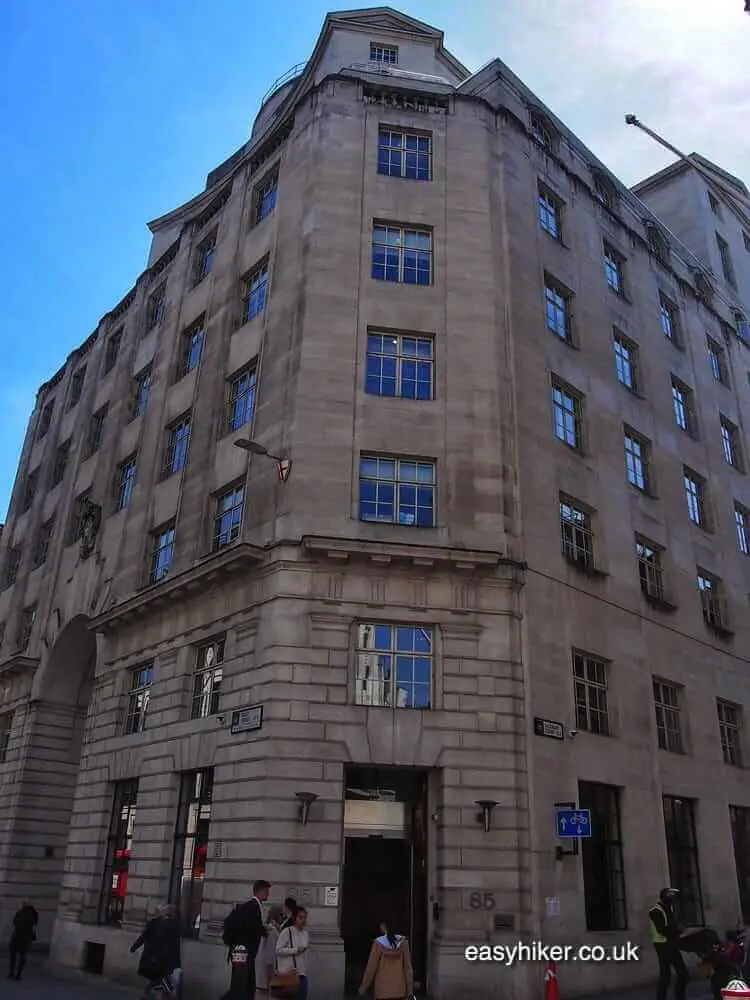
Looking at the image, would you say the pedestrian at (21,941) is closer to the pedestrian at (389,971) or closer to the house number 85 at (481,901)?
the house number 85 at (481,901)

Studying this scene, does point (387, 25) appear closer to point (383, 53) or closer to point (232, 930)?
point (383, 53)

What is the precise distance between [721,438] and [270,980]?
29.0 meters

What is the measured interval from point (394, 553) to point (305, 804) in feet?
19.8

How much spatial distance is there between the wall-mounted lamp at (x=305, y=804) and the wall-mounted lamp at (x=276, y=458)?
25.2 feet

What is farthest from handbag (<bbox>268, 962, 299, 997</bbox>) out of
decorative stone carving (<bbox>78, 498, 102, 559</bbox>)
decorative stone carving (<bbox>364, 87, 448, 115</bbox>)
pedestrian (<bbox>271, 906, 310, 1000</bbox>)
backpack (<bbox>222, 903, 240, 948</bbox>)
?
decorative stone carving (<bbox>364, 87, 448, 115</bbox>)

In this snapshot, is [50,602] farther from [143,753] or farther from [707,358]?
[707,358]

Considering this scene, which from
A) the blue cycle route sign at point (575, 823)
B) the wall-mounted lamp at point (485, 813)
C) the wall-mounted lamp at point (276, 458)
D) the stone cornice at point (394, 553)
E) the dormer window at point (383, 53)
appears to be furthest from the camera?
the dormer window at point (383, 53)

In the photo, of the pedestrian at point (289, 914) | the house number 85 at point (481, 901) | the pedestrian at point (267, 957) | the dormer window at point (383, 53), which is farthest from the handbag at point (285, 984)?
the dormer window at point (383, 53)

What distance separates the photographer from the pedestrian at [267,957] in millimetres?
12836

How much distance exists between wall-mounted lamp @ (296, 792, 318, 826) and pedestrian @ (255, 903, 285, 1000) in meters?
4.04

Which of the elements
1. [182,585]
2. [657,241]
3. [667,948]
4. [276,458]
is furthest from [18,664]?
[657,241]

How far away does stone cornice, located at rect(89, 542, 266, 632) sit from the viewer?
20552 mm

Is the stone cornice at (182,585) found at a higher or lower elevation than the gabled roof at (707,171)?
lower

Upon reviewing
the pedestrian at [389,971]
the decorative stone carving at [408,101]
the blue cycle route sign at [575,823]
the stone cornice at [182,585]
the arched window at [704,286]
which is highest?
the arched window at [704,286]
